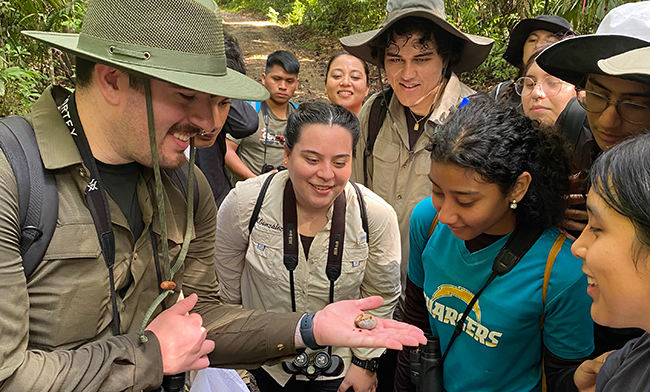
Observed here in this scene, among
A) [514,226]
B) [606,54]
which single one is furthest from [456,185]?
[606,54]

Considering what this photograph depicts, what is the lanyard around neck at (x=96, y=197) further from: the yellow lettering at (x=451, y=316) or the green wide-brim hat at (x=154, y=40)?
the yellow lettering at (x=451, y=316)

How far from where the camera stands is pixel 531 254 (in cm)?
195

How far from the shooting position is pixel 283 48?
1709cm

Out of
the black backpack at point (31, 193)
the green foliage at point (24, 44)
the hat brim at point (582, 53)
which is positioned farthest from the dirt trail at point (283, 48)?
the black backpack at point (31, 193)

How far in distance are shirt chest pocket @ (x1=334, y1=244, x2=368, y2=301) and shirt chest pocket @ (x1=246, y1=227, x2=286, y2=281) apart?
332 millimetres

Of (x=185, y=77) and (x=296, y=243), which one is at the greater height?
(x=185, y=77)

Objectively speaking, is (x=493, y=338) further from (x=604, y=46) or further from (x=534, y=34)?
(x=534, y=34)

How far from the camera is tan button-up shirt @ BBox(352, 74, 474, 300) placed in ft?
10.5

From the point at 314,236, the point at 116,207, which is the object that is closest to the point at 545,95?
the point at 314,236

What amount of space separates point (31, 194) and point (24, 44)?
606 cm

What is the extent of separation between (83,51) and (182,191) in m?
0.69

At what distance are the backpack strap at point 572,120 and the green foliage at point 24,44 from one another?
14.1 feet

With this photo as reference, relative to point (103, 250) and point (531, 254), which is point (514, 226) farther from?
point (103, 250)

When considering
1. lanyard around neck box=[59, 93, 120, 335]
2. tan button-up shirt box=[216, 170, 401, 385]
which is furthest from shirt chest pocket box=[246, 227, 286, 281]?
lanyard around neck box=[59, 93, 120, 335]
